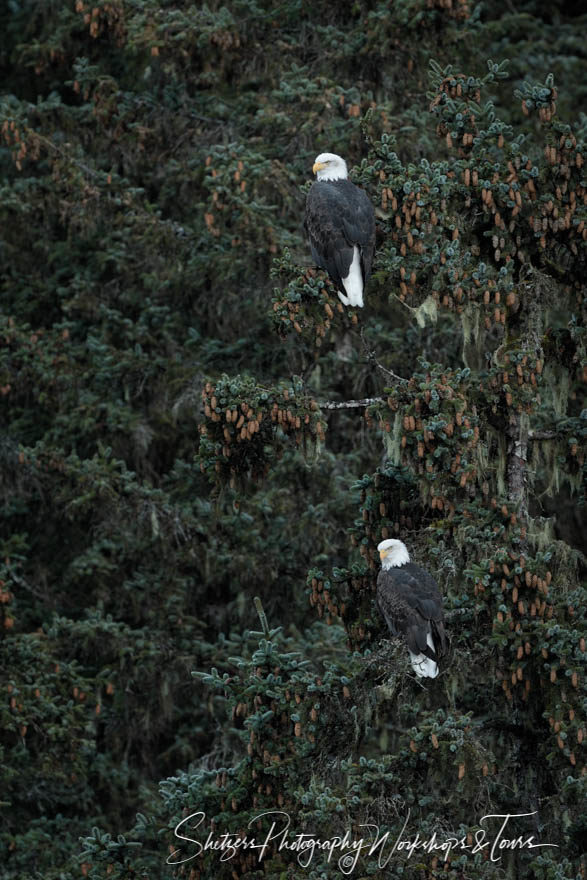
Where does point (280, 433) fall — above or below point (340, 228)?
below

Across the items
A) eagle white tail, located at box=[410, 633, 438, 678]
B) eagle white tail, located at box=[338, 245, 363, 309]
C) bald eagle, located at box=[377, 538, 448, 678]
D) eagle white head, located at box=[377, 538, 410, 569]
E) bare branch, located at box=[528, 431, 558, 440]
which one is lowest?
eagle white tail, located at box=[410, 633, 438, 678]

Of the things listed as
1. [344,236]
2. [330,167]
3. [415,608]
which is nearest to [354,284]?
[344,236]

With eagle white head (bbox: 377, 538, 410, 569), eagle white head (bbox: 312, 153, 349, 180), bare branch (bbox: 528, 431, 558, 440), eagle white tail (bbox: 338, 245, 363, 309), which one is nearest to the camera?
eagle white head (bbox: 377, 538, 410, 569)

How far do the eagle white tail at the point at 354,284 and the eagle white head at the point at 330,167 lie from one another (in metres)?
0.77

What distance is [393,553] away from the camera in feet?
23.2

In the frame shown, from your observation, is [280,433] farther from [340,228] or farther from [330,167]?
[330,167]

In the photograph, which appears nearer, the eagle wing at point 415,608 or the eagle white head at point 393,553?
the eagle wing at point 415,608

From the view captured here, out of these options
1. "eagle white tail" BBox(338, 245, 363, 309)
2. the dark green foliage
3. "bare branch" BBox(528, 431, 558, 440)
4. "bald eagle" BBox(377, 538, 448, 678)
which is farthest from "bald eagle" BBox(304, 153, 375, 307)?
"bald eagle" BBox(377, 538, 448, 678)

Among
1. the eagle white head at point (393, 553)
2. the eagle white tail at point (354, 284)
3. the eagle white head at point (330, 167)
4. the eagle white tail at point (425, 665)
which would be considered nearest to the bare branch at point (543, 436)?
the eagle white head at point (393, 553)

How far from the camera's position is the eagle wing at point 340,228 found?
7324mm

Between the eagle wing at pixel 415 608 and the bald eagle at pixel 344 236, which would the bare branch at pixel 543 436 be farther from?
the bald eagle at pixel 344 236

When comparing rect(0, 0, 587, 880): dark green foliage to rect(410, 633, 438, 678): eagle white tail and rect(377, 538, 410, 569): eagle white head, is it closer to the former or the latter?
rect(410, 633, 438, 678): eagle white tail

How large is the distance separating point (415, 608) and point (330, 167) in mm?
2642

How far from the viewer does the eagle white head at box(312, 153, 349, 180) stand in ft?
26.1
